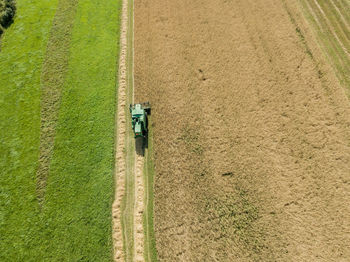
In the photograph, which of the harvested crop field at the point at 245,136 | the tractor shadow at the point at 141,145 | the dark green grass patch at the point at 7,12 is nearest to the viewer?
the harvested crop field at the point at 245,136

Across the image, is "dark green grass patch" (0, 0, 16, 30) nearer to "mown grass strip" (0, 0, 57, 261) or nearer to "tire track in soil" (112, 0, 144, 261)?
"mown grass strip" (0, 0, 57, 261)

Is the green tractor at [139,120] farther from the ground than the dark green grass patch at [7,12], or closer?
closer

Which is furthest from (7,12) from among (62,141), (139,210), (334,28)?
(334,28)

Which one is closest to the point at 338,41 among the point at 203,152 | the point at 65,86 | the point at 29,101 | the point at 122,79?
the point at 203,152

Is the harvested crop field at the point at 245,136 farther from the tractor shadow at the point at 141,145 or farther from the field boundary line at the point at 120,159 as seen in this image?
the field boundary line at the point at 120,159

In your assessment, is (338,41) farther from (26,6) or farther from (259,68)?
(26,6)

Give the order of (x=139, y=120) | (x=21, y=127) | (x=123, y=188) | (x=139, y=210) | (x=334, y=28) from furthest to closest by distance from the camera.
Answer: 1. (x=334, y=28)
2. (x=21, y=127)
3. (x=139, y=120)
4. (x=123, y=188)
5. (x=139, y=210)

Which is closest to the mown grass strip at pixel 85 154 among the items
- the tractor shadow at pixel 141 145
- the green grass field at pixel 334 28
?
the tractor shadow at pixel 141 145

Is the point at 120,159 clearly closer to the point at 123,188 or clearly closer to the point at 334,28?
the point at 123,188
